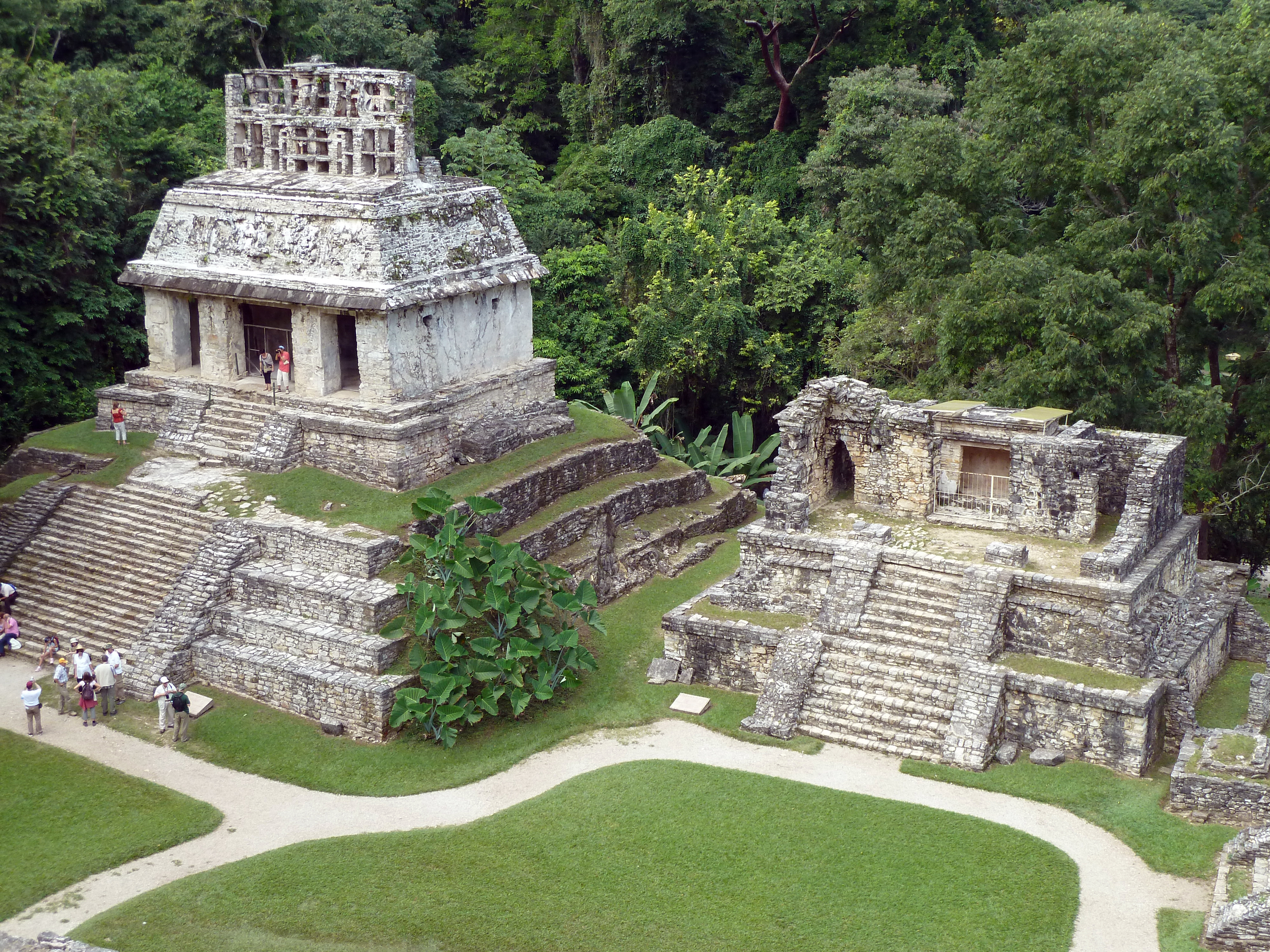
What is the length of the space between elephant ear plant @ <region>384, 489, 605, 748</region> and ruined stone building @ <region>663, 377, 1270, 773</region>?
5.42 feet

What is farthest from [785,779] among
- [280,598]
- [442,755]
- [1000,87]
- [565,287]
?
[565,287]

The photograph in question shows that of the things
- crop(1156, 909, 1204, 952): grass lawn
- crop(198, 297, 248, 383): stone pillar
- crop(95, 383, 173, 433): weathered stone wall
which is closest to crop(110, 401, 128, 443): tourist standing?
crop(95, 383, 173, 433): weathered stone wall

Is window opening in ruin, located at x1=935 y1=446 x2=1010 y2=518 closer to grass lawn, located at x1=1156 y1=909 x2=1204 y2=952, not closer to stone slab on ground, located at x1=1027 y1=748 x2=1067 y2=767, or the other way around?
stone slab on ground, located at x1=1027 y1=748 x2=1067 y2=767

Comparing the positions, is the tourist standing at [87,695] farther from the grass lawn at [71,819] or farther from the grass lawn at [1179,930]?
the grass lawn at [1179,930]

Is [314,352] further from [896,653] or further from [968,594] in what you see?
[968,594]

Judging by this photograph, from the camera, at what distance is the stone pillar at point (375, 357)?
20.9m

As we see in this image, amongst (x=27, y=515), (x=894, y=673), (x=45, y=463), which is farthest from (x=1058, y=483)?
(x=45, y=463)

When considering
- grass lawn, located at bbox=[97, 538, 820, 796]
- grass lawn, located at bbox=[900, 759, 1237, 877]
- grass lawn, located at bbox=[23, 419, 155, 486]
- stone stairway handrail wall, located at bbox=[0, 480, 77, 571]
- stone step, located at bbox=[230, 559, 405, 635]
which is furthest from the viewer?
grass lawn, located at bbox=[23, 419, 155, 486]

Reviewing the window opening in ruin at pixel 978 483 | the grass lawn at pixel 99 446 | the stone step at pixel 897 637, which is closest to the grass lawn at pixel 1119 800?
the stone step at pixel 897 637

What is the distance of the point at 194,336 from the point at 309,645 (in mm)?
7680

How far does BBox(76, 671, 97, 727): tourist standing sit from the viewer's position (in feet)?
58.4

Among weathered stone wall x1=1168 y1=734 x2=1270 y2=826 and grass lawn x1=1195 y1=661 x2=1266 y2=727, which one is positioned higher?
weathered stone wall x1=1168 y1=734 x2=1270 y2=826

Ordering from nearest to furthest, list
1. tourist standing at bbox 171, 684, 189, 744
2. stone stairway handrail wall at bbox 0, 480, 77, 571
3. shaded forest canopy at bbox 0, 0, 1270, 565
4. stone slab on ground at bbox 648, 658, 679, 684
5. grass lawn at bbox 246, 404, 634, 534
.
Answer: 1. tourist standing at bbox 171, 684, 189, 744
2. stone slab on ground at bbox 648, 658, 679, 684
3. grass lawn at bbox 246, 404, 634, 534
4. stone stairway handrail wall at bbox 0, 480, 77, 571
5. shaded forest canopy at bbox 0, 0, 1270, 565

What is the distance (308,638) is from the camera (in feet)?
60.2
